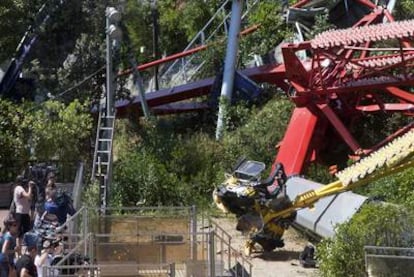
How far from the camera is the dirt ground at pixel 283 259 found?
14383 mm

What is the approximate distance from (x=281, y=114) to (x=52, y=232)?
515 inches

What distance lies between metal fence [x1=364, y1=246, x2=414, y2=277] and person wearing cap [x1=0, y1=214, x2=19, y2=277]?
15.3 ft

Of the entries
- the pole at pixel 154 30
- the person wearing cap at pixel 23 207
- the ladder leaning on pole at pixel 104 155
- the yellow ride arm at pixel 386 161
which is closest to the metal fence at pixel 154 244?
the yellow ride arm at pixel 386 161

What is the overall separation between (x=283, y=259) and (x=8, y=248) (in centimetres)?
567

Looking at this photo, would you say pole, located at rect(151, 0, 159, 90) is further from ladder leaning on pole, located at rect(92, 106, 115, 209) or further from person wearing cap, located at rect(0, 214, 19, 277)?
person wearing cap, located at rect(0, 214, 19, 277)

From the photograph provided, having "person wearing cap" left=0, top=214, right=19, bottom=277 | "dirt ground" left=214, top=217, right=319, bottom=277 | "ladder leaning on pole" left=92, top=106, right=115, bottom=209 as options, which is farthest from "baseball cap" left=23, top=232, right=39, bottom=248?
"ladder leaning on pole" left=92, top=106, right=115, bottom=209

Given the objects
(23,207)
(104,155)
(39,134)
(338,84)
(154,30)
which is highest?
(154,30)

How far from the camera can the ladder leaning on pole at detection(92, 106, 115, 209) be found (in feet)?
65.8

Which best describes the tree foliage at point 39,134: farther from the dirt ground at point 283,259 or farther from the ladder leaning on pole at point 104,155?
Answer: the dirt ground at point 283,259

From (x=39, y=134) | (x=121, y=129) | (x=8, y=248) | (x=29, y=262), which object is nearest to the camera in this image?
(x=29, y=262)

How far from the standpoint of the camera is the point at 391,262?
28.0ft

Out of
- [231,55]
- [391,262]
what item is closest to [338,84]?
[231,55]

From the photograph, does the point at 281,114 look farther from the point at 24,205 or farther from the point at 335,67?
the point at 24,205

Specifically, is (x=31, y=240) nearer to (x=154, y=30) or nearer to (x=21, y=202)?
(x=21, y=202)
